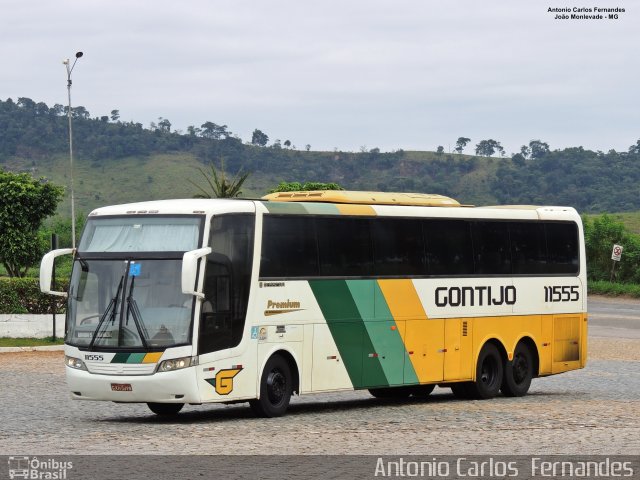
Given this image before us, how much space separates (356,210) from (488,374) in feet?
15.0

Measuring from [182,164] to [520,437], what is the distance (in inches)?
7105

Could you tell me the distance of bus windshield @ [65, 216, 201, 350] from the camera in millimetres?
18312

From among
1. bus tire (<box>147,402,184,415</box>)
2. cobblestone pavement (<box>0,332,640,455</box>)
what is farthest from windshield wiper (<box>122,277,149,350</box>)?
bus tire (<box>147,402,184,415</box>)

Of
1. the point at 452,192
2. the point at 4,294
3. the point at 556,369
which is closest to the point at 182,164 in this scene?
the point at 452,192

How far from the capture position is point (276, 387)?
19.6m

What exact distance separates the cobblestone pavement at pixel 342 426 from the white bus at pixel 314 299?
634mm

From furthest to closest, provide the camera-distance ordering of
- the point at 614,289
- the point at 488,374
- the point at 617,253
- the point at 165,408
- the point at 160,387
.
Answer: the point at 614,289, the point at 617,253, the point at 488,374, the point at 165,408, the point at 160,387

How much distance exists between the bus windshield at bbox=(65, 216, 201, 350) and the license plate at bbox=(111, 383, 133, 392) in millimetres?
523

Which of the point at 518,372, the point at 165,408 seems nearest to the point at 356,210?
the point at 165,408

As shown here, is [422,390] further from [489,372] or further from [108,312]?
[108,312]

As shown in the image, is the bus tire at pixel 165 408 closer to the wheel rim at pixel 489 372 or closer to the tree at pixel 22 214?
the wheel rim at pixel 489 372

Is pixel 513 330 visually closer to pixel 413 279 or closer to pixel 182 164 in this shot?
pixel 413 279

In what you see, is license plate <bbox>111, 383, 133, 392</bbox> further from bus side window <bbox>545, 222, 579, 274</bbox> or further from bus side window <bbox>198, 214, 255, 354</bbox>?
bus side window <bbox>545, 222, 579, 274</bbox>

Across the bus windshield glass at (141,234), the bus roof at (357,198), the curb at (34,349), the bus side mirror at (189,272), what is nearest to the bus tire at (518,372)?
the bus roof at (357,198)
